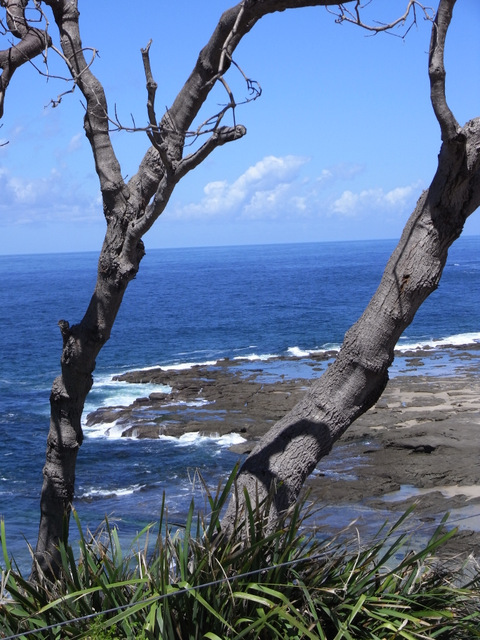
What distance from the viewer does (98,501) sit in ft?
62.7

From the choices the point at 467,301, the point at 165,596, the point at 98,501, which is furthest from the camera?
the point at 467,301

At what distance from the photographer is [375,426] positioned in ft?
78.2

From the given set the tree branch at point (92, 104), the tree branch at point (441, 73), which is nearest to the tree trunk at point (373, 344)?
the tree branch at point (441, 73)

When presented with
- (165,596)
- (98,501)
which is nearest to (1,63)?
(165,596)

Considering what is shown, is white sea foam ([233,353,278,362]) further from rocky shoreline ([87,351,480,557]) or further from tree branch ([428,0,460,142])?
tree branch ([428,0,460,142])

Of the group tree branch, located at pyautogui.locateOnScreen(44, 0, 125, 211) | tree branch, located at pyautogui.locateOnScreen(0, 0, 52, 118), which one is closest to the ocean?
tree branch, located at pyautogui.locateOnScreen(44, 0, 125, 211)

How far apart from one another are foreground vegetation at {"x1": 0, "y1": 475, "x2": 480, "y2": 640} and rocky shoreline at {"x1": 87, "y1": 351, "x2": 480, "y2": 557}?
8.06 metres

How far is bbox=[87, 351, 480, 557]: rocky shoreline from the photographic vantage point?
1792 centimetres

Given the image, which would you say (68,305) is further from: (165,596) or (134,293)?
(165,596)

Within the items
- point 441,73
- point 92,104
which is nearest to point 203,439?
point 92,104

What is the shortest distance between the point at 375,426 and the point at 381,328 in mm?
19327

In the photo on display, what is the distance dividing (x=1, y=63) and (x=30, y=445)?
65.6 feet

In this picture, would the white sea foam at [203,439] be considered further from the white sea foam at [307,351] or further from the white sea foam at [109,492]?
the white sea foam at [307,351]

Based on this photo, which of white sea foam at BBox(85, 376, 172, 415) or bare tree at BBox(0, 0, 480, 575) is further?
white sea foam at BBox(85, 376, 172, 415)
